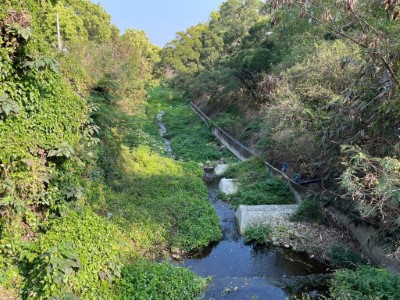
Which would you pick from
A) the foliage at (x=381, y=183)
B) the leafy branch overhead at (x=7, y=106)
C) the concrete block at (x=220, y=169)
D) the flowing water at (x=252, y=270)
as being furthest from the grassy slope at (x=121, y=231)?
the foliage at (x=381, y=183)

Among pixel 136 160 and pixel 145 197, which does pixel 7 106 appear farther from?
pixel 136 160

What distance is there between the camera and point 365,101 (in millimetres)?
7840

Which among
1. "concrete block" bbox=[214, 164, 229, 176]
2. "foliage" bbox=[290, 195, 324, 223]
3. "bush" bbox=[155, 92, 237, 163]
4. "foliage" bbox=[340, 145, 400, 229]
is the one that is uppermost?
"bush" bbox=[155, 92, 237, 163]

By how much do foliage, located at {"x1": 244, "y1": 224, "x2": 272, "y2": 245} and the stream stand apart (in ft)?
0.63

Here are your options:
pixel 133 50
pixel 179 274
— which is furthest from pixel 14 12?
pixel 133 50

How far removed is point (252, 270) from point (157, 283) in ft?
10.0

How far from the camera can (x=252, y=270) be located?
348 inches

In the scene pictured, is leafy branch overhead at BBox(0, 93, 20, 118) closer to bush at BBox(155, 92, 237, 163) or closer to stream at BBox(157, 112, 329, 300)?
stream at BBox(157, 112, 329, 300)

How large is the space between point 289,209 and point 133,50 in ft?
53.9

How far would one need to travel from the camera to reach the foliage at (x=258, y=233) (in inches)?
397

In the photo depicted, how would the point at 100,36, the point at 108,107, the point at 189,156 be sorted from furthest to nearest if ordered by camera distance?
the point at 100,36 → the point at 189,156 → the point at 108,107

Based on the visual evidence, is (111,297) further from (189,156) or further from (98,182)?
(189,156)

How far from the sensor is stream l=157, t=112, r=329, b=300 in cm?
745

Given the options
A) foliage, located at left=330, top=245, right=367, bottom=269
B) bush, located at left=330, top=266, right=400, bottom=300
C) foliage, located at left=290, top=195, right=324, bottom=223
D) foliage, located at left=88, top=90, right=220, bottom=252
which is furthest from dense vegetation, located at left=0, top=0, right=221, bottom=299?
foliage, located at left=290, top=195, right=324, bottom=223
